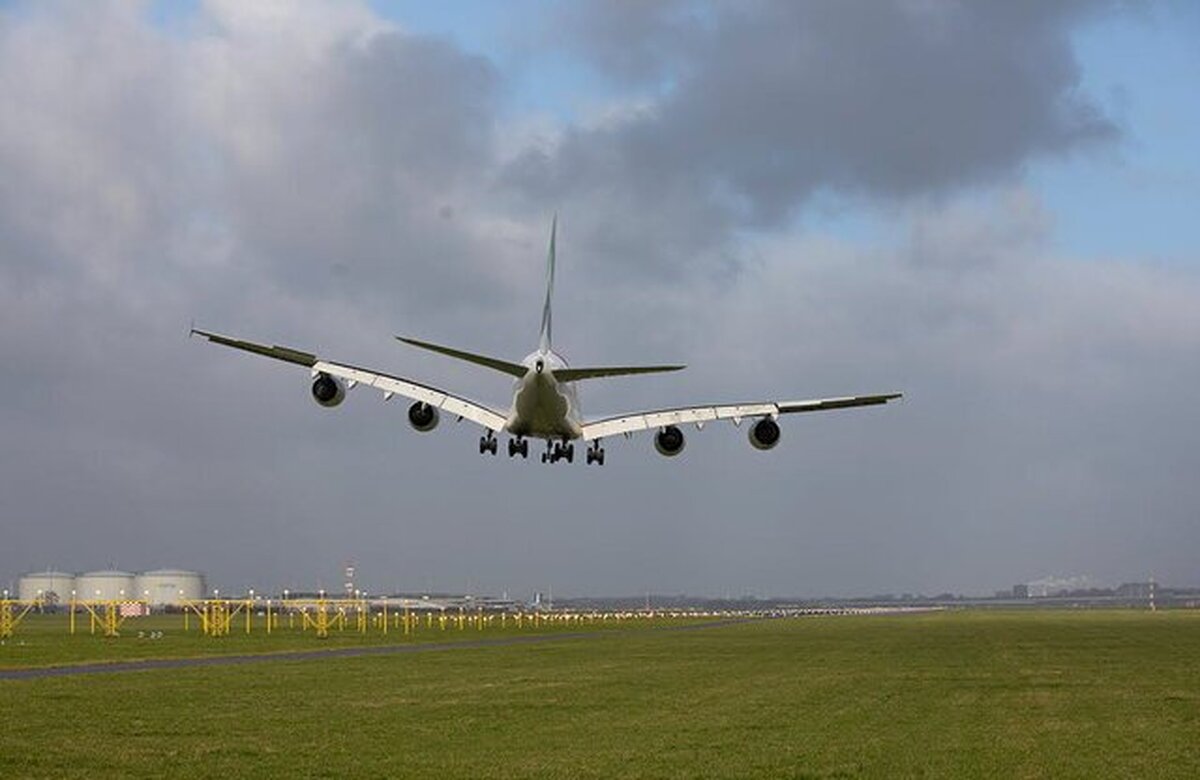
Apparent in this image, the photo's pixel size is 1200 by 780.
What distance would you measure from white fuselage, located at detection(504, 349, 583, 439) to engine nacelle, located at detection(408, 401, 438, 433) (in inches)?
107

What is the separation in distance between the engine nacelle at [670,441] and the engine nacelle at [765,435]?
3.52 metres

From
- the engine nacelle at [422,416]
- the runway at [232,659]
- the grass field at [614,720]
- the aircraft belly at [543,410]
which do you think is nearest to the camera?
the grass field at [614,720]

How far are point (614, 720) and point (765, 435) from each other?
2380 centimetres

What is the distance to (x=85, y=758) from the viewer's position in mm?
24625

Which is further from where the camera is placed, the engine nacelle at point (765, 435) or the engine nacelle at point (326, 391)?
the engine nacelle at point (765, 435)

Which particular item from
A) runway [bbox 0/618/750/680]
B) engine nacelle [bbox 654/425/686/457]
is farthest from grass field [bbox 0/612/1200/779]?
engine nacelle [bbox 654/425/686/457]

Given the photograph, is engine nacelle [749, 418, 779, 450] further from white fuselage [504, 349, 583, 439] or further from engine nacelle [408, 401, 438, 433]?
engine nacelle [408, 401, 438, 433]

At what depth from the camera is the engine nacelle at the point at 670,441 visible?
2258 inches

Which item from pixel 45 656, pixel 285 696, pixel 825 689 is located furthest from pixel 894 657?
pixel 45 656

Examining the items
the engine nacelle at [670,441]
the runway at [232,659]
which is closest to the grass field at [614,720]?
the runway at [232,659]

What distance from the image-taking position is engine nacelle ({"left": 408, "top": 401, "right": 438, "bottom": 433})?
2126 inches

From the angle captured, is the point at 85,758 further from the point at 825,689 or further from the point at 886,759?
the point at 825,689

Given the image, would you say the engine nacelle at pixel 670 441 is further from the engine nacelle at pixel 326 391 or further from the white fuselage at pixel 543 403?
the engine nacelle at pixel 326 391

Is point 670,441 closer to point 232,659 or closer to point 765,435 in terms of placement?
point 765,435
